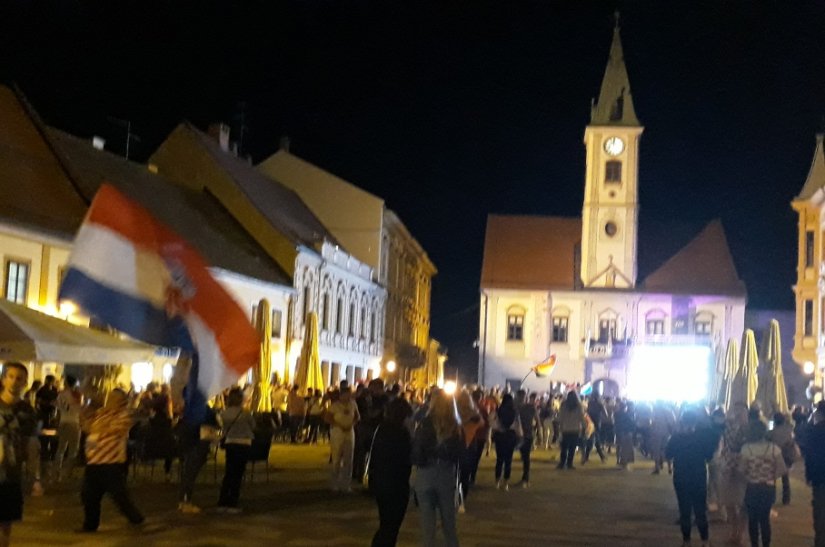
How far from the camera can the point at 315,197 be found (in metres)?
55.3

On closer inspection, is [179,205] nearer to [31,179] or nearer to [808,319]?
[31,179]

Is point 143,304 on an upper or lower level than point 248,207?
lower

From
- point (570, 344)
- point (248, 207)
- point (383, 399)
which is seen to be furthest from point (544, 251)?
point (383, 399)

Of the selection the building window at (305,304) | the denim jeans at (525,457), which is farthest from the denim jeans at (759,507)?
the building window at (305,304)

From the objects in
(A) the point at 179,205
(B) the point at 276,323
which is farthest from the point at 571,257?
(A) the point at 179,205

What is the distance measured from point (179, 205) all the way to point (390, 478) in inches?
1215

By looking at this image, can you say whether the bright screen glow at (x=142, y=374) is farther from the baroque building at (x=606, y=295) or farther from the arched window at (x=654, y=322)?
the arched window at (x=654, y=322)

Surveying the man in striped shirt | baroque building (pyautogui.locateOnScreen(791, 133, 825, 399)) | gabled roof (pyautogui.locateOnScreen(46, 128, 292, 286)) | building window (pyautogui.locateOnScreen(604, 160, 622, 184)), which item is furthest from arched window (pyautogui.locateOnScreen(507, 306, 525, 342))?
the man in striped shirt

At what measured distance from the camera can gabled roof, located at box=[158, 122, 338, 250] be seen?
146 ft

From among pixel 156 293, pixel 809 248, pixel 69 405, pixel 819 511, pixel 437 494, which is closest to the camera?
pixel 156 293

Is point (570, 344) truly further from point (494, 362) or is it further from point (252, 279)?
point (252, 279)

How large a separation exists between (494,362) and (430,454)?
5926 centimetres

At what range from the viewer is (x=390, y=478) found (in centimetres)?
1127

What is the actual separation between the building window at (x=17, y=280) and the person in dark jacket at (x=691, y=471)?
19.0m
